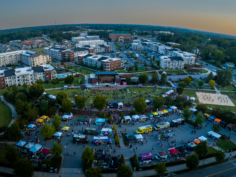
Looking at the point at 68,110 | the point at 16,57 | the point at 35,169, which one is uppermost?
the point at 16,57

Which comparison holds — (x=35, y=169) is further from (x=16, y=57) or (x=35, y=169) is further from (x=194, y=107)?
(x=16, y=57)

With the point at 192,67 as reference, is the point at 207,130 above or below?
below

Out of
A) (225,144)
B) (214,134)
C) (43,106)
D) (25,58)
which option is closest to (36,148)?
(43,106)

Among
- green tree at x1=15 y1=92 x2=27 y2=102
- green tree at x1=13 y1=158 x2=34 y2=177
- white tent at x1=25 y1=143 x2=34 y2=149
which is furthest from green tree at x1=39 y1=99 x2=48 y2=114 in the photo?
green tree at x1=13 y1=158 x2=34 y2=177

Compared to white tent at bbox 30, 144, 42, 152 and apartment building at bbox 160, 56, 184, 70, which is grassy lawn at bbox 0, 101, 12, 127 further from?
apartment building at bbox 160, 56, 184, 70

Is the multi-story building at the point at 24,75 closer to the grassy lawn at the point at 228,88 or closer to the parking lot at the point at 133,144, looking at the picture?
the parking lot at the point at 133,144

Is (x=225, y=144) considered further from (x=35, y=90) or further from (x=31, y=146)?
(x=35, y=90)

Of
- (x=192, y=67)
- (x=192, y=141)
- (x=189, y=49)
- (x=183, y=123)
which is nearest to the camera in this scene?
(x=192, y=141)

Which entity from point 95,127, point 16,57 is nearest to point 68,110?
point 95,127
